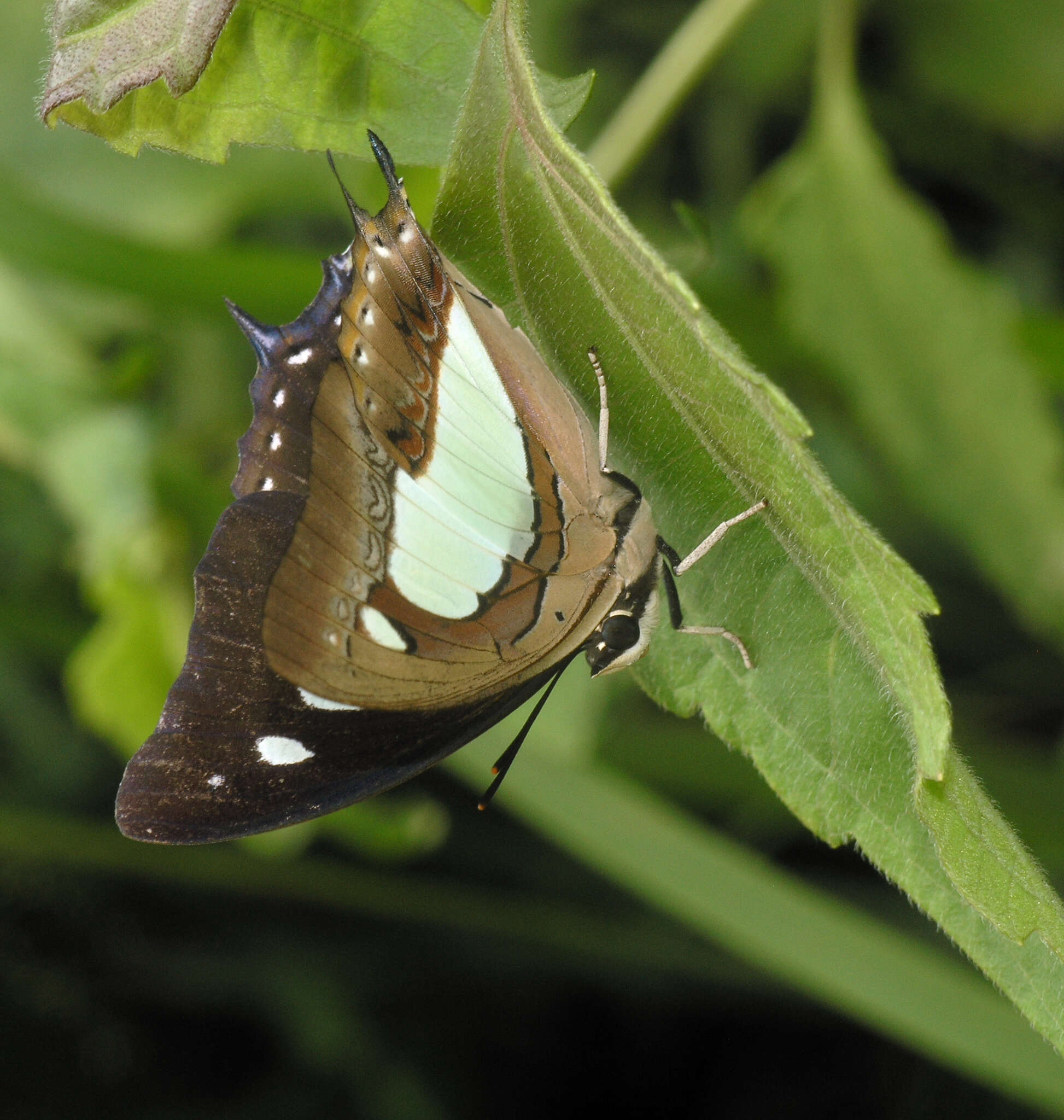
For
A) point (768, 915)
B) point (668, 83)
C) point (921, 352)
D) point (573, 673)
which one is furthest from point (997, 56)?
point (768, 915)

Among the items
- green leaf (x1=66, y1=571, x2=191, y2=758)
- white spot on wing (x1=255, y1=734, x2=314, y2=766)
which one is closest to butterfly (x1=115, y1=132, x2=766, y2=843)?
white spot on wing (x1=255, y1=734, x2=314, y2=766)

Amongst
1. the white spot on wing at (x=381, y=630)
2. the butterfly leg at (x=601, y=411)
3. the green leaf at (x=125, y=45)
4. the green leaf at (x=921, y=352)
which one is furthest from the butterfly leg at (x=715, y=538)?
the green leaf at (x=921, y=352)

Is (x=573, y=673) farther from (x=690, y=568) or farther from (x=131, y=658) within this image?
(x=131, y=658)

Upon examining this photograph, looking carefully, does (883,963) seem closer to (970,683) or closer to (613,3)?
(970,683)

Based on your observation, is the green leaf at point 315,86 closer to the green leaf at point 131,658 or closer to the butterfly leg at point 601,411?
the butterfly leg at point 601,411

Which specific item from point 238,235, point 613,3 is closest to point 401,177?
point 613,3

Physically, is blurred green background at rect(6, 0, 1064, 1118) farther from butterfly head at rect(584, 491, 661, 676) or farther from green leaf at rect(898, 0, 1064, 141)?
butterfly head at rect(584, 491, 661, 676)
